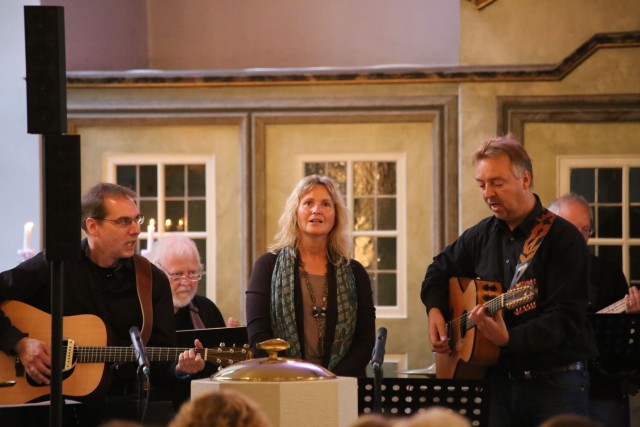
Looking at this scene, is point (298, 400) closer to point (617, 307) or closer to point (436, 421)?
point (436, 421)

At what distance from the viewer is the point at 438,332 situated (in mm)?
5500

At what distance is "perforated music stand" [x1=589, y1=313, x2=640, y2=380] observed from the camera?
18.9 feet

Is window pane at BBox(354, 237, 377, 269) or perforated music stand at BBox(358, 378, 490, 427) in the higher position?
window pane at BBox(354, 237, 377, 269)

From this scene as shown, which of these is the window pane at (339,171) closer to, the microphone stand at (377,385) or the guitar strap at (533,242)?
the guitar strap at (533,242)

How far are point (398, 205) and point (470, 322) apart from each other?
4829mm

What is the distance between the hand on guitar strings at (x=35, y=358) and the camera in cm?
522

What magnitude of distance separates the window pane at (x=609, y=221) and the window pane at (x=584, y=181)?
0.16 m

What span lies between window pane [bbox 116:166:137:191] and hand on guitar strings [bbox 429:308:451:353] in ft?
17.0

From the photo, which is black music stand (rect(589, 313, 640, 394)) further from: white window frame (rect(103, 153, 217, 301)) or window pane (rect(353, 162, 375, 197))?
white window frame (rect(103, 153, 217, 301))

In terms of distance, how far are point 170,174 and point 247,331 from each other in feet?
15.9

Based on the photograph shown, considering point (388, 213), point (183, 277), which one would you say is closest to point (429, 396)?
point (183, 277)

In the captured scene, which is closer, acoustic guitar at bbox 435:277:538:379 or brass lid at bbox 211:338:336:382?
brass lid at bbox 211:338:336:382

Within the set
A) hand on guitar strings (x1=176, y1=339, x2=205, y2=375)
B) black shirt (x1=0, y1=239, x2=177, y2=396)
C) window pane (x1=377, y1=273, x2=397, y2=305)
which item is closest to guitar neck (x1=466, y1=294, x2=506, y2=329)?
hand on guitar strings (x1=176, y1=339, x2=205, y2=375)

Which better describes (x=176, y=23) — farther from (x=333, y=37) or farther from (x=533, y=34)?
(x=533, y=34)
